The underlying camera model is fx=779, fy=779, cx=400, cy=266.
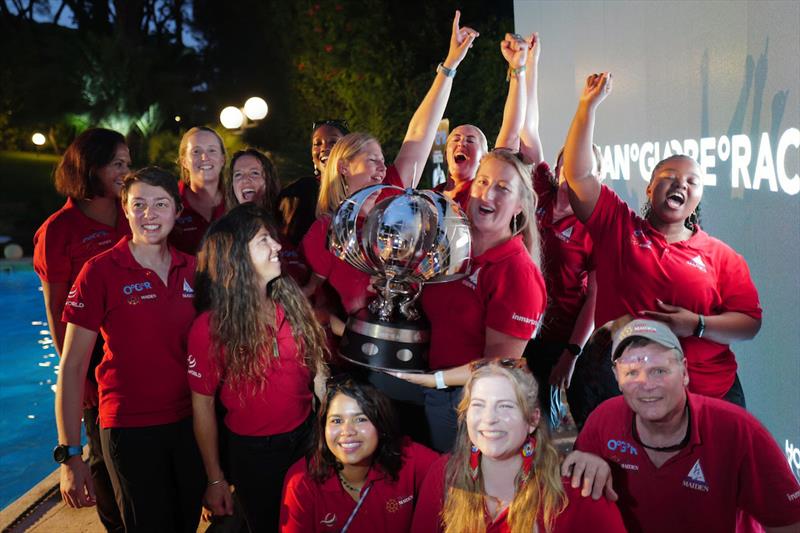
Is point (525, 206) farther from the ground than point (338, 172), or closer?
closer

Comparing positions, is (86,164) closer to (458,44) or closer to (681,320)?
(458,44)

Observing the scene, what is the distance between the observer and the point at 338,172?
296cm

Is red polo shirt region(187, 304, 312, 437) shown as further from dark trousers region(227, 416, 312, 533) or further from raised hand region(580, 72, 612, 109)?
raised hand region(580, 72, 612, 109)

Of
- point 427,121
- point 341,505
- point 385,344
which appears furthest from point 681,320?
point 341,505

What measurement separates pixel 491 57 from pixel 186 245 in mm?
15564

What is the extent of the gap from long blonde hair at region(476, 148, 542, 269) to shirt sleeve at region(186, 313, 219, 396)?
1107 millimetres

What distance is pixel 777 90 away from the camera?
3.34m

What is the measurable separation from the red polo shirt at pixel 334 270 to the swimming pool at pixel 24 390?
15.3 feet

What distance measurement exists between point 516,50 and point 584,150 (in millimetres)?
805

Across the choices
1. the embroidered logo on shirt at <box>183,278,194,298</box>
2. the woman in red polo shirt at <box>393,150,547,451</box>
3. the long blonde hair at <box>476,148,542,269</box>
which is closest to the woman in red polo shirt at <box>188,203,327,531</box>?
the embroidered logo on shirt at <box>183,278,194,298</box>

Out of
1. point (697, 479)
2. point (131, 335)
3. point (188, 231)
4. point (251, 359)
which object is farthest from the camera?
point (188, 231)

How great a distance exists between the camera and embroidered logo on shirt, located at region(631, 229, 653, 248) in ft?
9.53

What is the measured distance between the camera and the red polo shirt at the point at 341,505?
8.11 feet

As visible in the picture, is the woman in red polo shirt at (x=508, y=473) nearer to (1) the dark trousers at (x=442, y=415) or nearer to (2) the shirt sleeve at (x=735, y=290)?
(1) the dark trousers at (x=442, y=415)
